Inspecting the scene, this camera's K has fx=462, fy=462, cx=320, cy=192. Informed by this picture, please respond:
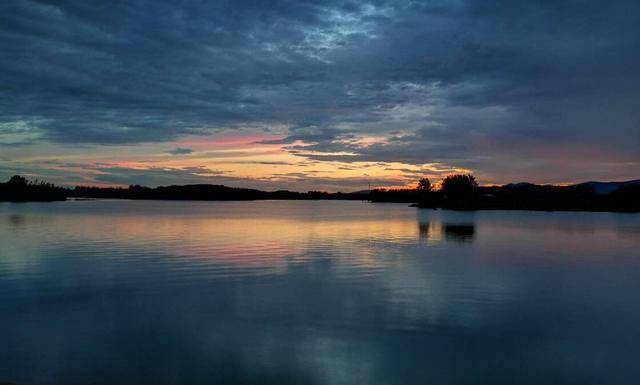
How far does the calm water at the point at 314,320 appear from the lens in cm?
1384

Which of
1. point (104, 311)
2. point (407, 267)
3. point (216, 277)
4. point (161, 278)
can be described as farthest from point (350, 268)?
point (104, 311)

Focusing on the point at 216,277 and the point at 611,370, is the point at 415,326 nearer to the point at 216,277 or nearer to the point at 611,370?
the point at 611,370

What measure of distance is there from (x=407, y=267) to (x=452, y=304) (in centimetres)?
1164

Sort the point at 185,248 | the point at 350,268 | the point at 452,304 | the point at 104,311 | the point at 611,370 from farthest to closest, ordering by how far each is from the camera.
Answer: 1. the point at 185,248
2. the point at 350,268
3. the point at 452,304
4. the point at 104,311
5. the point at 611,370

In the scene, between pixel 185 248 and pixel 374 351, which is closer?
pixel 374 351

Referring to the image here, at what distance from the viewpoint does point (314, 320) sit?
62.4 ft

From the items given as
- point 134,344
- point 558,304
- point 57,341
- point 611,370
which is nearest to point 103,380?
point 134,344

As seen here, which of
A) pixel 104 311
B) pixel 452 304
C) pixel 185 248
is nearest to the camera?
pixel 104 311

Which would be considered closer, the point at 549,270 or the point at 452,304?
the point at 452,304

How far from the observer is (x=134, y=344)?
15.7 m

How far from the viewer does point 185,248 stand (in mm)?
43000

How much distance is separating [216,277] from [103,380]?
15315 mm

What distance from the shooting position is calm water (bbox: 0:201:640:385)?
13.8 metres

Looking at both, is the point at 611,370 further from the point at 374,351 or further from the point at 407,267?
the point at 407,267
